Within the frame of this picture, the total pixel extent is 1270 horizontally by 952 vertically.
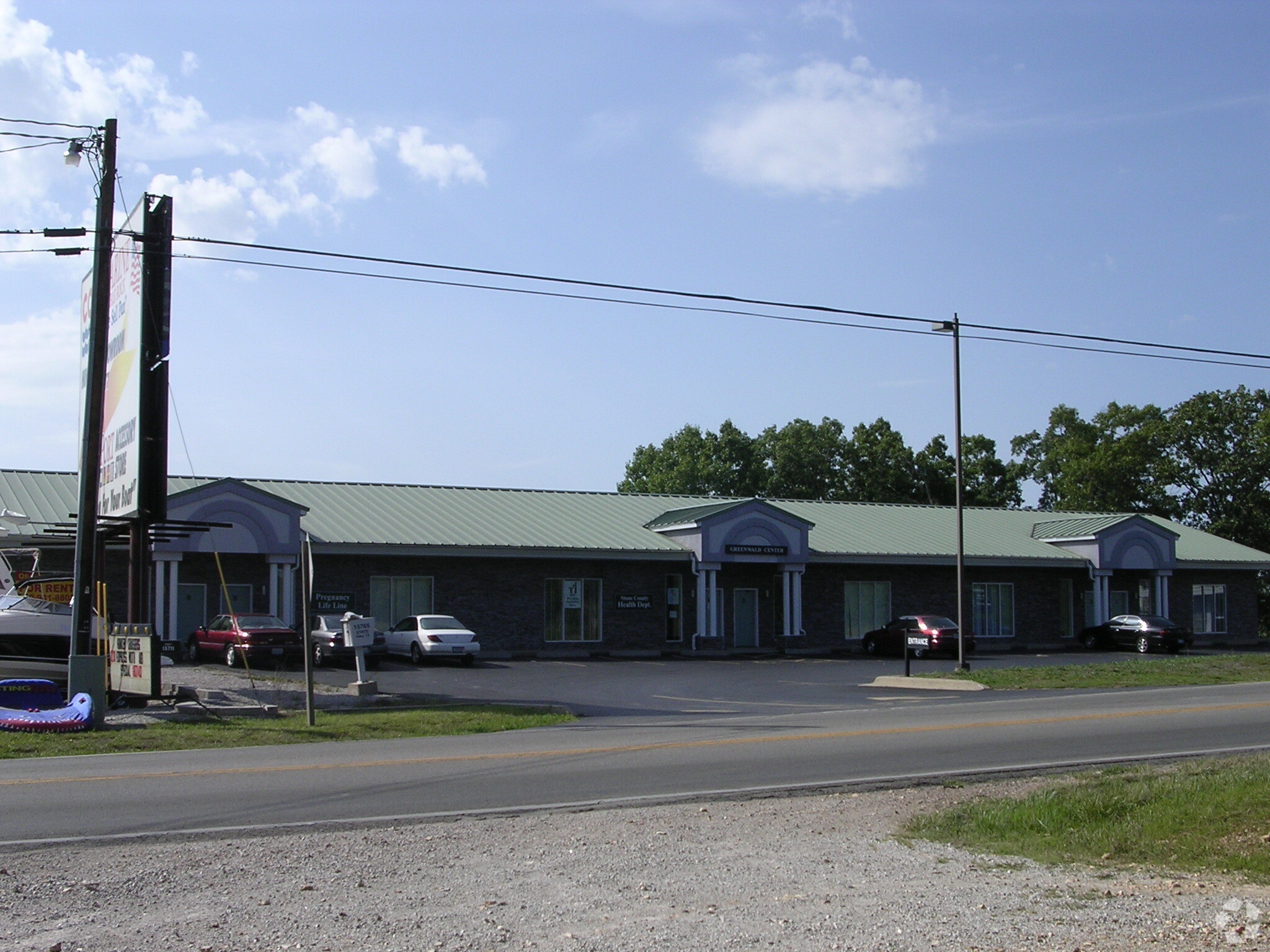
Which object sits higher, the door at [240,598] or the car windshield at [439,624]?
the door at [240,598]

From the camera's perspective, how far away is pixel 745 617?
41.7 metres

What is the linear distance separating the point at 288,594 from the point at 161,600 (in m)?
3.45

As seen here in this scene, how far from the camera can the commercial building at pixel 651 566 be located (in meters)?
33.5

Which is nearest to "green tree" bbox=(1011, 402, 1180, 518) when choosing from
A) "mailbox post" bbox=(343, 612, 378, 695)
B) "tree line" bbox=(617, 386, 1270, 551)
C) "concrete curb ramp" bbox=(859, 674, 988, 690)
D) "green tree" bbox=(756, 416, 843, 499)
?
"tree line" bbox=(617, 386, 1270, 551)

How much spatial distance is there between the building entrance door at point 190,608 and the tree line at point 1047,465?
44.8 meters

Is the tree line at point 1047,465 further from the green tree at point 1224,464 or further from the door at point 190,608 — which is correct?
the door at point 190,608

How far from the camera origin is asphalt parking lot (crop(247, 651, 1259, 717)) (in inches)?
884

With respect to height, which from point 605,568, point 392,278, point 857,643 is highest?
point 392,278

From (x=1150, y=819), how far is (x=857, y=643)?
A: 110 ft

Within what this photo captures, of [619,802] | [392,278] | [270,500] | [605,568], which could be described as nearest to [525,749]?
[619,802]

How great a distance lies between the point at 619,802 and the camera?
10.8 m

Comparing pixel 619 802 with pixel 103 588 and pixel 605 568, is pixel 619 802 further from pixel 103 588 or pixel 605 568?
pixel 605 568

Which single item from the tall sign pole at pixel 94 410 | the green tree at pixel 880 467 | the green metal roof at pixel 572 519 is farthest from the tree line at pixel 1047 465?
the tall sign pole at pixel 94 410

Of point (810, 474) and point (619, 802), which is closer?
point (619, 802)
